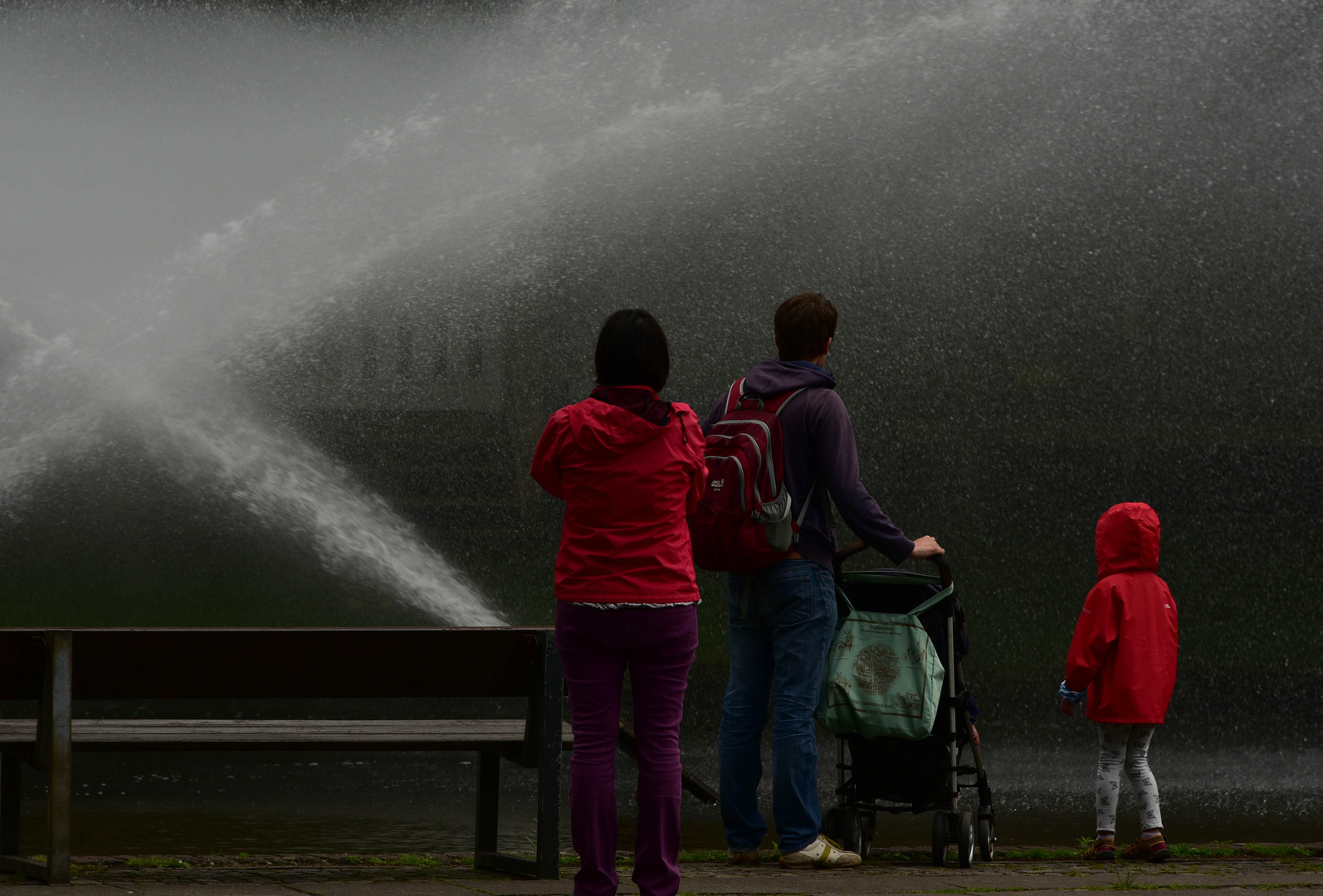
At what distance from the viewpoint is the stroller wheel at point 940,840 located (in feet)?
17.5

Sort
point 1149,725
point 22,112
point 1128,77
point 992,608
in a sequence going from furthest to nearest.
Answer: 1. point 1128,77
2. point 22,112
3. point 992,608
4. point 1149,725

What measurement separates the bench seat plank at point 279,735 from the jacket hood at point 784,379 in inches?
47.3

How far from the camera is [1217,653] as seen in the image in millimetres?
13398

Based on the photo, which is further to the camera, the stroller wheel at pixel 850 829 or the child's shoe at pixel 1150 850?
the child's shoe at pixel 1150 850

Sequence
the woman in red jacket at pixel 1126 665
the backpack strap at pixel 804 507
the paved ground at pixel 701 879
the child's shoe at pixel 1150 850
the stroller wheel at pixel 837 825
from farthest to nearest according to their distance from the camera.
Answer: the woman in red jacket at pixel 1126 665
the child's shoe at pixel 1150 850
the stroller wheel at pixel 837 825
the backpack strap at pixel 804 507
the paved ground at pixel 701 879

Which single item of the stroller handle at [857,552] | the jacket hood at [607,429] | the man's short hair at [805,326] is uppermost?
the man's short hair at [805,326]

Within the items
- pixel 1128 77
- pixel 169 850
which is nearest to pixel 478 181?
pixel 1128 77

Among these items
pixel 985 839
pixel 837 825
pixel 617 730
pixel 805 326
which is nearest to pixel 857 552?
pixel 805 326

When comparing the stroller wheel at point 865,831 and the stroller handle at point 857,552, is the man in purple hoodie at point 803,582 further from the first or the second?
the stroller wheel at point 865,831

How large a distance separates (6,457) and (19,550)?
108 cm

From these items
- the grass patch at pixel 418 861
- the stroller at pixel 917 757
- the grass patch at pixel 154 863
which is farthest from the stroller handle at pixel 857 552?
the grass patch at pixel 154 863

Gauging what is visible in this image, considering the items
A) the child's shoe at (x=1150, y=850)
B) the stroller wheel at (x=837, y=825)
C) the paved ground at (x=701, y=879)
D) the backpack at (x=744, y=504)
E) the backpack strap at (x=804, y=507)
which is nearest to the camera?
the paved ground at (x=701, y=879)

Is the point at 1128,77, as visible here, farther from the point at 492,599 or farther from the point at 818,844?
the point at 818,844

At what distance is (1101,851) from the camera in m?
5.73
